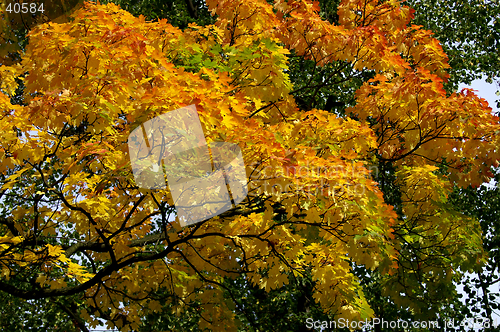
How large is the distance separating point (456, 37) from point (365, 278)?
7.73 metres

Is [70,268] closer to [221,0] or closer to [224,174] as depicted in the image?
[224,174]

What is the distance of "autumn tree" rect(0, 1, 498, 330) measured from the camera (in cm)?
507

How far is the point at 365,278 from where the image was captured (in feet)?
40.0

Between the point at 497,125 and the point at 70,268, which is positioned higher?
the point at 497,125

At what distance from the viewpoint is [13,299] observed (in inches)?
461

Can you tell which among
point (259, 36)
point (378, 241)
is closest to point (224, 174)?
point (378, 241)

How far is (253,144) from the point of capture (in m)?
4.98

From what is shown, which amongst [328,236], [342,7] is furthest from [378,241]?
[342,7]

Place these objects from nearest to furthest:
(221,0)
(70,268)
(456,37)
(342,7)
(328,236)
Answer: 1. (328,236)
2. (70,268)
3. (221,0)
4. (342,7)
5. (456,37)

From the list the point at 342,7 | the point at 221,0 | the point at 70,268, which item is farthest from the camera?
the point at 342,7

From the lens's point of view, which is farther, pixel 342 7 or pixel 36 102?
pixel 342 7

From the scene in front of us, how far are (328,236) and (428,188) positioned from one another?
121 inches

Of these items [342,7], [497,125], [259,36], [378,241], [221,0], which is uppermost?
[342,7]

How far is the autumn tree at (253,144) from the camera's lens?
5074 mm
